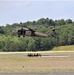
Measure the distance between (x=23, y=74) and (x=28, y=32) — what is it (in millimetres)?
28991

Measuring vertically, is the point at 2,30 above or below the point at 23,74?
above

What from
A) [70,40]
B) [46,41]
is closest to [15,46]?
[46,41]

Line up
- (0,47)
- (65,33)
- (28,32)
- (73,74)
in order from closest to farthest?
(73,74) → (28,32) → (0,47) → (65,33)

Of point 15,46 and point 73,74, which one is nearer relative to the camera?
point 73,74

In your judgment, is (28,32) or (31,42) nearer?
(28,32)

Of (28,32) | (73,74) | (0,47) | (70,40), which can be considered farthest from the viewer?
(70,40)

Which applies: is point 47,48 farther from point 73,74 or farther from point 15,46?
point 73,74

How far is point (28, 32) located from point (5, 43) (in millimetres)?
43362

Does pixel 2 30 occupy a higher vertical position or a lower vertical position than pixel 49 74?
higher

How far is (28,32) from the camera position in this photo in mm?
55719

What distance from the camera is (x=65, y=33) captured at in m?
117

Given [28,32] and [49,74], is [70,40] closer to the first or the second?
[28,32]

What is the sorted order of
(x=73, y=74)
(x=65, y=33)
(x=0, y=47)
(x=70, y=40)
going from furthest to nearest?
(x=65, y=33), (x=70, y=40), (x=0, y=47), (x=73, y=74)

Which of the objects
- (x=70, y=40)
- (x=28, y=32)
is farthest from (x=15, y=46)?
(x=28, y=32)
